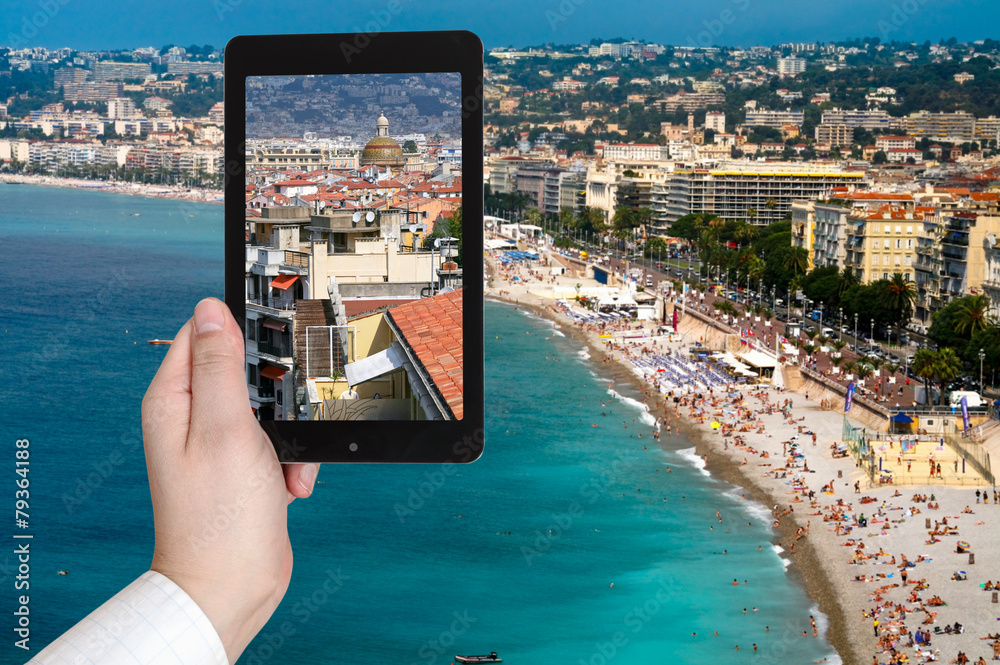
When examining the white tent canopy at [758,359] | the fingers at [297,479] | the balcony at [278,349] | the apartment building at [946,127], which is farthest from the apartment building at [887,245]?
the apartment building at [946,127]

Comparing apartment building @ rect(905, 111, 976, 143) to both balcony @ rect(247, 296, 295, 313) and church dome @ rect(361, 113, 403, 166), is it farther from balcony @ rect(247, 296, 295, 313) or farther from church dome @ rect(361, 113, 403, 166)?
balcony @ rect(247, 296, 295, 313)

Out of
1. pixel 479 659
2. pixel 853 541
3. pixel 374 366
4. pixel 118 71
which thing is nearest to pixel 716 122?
pixel 118 71

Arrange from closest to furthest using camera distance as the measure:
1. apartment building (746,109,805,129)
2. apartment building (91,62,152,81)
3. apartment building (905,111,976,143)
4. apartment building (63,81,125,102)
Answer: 1. apartment building (905,111,976,143)
2. apartment building (746,109,805,129)
3. apartment building (63,81,125,102)
4. apartment building (91,62,152,81)

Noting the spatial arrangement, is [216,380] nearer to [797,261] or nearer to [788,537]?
[788,537]

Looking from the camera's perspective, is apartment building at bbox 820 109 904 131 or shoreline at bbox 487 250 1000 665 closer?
shoreline at bbox 487 250 1000 665

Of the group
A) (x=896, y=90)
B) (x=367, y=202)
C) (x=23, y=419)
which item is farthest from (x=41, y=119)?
(x=367, y=202)

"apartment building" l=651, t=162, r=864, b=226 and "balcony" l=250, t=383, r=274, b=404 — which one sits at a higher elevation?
"apartment building" l=651, t=162, r=864, b=226

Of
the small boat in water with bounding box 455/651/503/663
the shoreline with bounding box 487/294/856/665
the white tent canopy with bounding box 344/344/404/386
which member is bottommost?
the small boat in water with bounding box 455/651/503/663

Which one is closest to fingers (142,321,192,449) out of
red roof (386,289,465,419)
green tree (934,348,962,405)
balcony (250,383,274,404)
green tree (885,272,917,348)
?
balcony (250,383,274,404)
